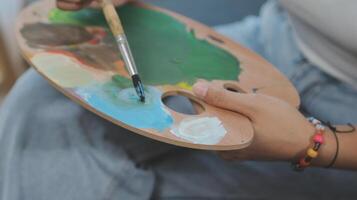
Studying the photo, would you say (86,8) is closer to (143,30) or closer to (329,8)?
(143,30)

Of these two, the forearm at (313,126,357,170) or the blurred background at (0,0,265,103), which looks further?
the blurred background at (0,0,265,103)

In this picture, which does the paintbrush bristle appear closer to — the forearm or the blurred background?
the forearm

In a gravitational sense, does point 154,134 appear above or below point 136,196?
above

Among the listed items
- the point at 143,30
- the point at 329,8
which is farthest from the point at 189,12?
the point at 329,8

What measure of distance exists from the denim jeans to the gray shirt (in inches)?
1.5

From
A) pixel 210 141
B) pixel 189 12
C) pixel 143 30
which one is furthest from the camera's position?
pixel 189 12

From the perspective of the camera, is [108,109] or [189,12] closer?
[108,109]

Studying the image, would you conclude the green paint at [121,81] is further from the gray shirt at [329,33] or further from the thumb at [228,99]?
the gray shirt at [329,33]

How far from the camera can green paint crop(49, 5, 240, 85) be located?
0.58m

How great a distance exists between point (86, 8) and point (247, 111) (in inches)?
14.0

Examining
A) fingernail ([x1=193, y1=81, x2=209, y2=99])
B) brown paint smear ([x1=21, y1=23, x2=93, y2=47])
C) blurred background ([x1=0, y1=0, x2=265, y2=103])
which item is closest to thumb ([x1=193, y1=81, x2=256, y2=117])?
fingernail ([x1=193, y1=81, x2=209, y2=99])

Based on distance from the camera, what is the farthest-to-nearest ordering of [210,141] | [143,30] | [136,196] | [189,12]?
1. [189,12]
2. [143,30]
3. [136,196]
4. [210,141]

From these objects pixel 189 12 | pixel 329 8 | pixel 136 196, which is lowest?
pixel 136 196

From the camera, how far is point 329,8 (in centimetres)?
61
